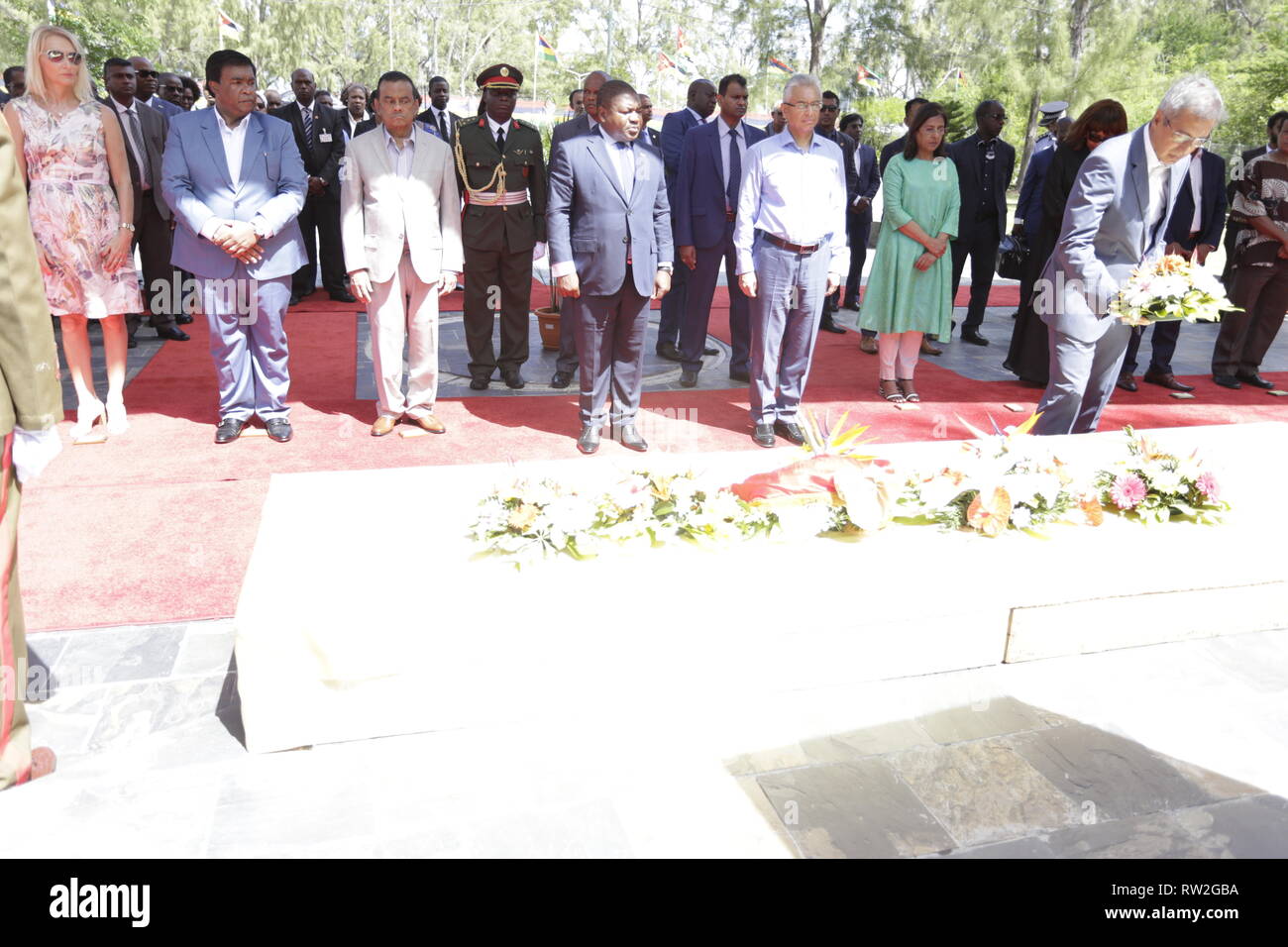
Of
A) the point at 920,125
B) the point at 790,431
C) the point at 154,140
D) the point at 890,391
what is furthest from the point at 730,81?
the point at 154,140

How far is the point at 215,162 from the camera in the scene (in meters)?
4.87

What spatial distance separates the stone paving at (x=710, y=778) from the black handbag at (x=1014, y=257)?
15.8 ft

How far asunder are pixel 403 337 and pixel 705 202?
7.25 ft

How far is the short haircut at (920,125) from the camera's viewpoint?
5.88 meters

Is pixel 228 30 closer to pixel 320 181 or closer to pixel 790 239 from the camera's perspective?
pixel 320 181

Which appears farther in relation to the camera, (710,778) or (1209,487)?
(1209,487)

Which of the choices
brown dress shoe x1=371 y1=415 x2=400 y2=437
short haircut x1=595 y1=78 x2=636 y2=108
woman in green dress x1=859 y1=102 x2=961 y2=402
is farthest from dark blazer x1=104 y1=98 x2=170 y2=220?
woman in green dress x1=859 y1=102 x2=961 y2=402

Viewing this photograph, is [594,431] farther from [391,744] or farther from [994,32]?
[994,32]

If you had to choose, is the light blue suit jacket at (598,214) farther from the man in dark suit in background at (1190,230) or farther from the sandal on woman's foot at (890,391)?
the man in dark suit in background at (1190,230)

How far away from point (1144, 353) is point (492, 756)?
23.9ft

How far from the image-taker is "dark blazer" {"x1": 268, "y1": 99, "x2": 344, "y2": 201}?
890 cm

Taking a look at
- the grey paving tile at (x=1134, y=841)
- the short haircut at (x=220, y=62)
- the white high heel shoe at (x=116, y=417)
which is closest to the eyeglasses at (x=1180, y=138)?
the grey paving tile at (x=1134, y=841)

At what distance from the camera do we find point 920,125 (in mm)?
5871

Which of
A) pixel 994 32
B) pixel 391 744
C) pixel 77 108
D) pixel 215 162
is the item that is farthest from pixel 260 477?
pixel 994 32
